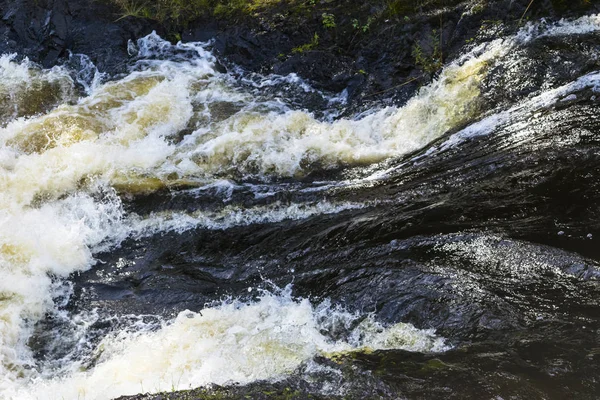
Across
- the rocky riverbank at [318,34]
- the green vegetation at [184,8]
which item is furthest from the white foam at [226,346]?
the green vegetation at [184,8]

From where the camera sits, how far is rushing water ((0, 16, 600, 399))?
3959 millimetres

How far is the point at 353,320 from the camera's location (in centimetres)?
445

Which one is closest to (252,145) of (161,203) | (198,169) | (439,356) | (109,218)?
(198,169)

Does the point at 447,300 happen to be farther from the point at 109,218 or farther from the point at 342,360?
the point at 109,218

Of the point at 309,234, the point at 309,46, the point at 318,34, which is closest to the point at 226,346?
the point at 309,234

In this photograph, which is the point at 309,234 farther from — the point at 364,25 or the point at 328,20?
the point at 328,20

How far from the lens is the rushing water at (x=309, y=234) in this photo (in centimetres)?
396

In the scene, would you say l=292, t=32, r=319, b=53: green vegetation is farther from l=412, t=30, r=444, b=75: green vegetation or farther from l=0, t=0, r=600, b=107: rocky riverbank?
l=412, t=30, r=444, b=75: green vegetation

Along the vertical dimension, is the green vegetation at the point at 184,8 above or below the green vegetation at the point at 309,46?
above

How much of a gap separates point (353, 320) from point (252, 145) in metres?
3.78

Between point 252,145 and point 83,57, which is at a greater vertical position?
point 83,57

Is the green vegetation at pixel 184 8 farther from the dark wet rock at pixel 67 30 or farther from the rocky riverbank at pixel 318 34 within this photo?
the dark wet rock at pixel 67 30

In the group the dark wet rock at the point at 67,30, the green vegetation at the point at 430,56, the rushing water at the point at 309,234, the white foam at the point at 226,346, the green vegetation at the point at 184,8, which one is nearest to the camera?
the rushing water at the point at 309,234

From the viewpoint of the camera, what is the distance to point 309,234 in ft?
18.8
